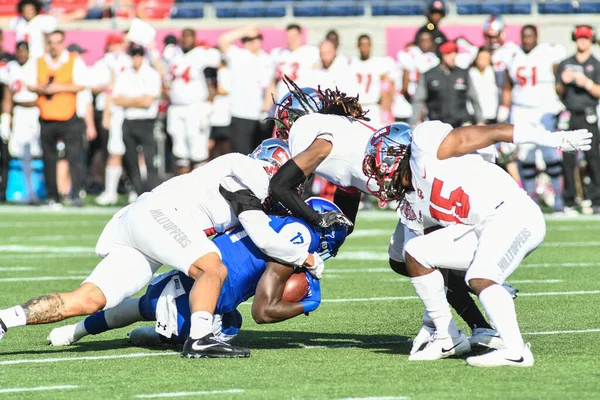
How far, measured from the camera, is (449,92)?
47.9 ft

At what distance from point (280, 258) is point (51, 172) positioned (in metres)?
9.95

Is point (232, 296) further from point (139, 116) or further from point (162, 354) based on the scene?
point (139, 116)

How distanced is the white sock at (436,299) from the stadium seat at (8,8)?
2045cm

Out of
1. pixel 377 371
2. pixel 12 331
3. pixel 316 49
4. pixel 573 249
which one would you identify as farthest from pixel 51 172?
pixel 377 371

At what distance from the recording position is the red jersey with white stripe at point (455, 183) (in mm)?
5621

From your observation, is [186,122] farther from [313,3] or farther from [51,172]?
[313,3]

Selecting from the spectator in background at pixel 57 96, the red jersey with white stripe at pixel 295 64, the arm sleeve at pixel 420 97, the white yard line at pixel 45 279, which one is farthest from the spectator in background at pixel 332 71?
the white yard line at pixel 45 279

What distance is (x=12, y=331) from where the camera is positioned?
7.13m

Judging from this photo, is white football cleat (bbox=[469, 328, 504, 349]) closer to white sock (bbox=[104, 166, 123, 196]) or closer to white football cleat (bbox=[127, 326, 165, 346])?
white football cleat (bbox=[127, 326, 165, 346])

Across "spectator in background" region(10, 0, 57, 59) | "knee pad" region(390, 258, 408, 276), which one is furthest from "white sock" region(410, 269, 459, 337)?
"spectator in background" region(10, 0, 57, 59)

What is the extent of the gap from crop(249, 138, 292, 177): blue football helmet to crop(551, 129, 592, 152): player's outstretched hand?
1470 millimetres

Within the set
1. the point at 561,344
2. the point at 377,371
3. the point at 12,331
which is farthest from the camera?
the point at 12,331

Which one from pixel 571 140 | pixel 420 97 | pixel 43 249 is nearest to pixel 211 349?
pixel 571 140

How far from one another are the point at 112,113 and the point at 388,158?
11.9 meters
